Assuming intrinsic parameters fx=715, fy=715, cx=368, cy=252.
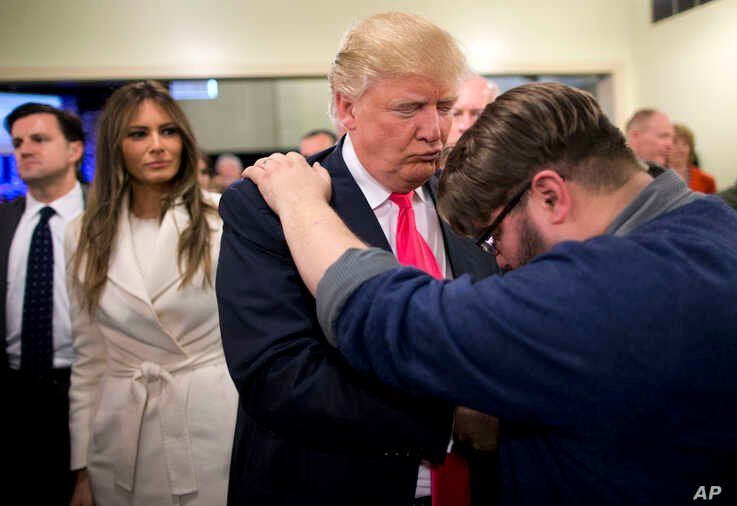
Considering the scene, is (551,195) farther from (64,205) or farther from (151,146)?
(64,205)

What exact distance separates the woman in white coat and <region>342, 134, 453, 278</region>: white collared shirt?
801 millimetres

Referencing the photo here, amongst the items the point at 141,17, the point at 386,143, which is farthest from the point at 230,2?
the point at 386,143

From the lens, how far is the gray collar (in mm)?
968

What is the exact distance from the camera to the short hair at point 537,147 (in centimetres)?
→ 100

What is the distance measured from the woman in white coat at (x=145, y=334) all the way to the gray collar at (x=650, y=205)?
4.31 feet

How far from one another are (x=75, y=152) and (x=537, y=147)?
101 inches

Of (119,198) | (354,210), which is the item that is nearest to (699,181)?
(119,198)

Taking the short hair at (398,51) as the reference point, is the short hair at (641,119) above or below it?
above

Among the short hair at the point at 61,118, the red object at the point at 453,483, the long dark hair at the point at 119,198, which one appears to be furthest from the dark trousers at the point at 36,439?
the red object at the point at 453,483

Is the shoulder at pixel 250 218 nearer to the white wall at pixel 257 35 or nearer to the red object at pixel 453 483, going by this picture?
the red object at pixel 453 483

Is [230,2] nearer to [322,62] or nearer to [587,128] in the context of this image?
[322,62]

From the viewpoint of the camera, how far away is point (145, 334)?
2.00 m

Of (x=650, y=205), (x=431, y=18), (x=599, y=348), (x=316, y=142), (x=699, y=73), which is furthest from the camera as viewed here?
(x=431, y=18)

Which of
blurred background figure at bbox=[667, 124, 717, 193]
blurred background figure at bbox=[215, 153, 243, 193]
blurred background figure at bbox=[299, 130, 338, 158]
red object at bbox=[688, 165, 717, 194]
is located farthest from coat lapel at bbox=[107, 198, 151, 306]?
blurred background figure at bbox=[215, 153, 243, 193]
